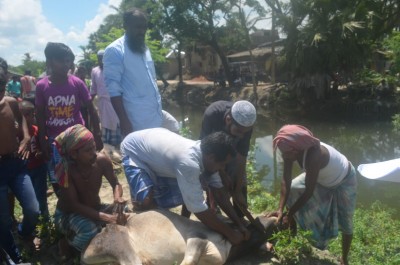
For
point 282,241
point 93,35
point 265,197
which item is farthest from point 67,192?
point 93,35

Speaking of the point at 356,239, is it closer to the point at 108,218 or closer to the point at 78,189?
the point at 108,218

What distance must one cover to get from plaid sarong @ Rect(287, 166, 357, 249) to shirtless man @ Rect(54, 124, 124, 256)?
1.90m

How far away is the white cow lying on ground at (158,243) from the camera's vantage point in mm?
3182

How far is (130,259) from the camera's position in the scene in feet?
10.3

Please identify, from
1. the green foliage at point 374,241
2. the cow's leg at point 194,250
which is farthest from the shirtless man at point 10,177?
the green foliage at point 374,241

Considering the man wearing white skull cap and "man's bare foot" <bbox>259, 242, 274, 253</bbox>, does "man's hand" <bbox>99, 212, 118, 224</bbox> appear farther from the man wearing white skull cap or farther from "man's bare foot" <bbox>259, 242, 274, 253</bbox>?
"man's bare foot" <bbox>259, 242, 274, 253</bbox>

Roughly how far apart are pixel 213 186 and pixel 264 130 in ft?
50.3

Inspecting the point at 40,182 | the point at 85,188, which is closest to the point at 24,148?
the point at 85,188

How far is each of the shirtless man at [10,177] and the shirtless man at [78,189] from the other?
0.96 ft

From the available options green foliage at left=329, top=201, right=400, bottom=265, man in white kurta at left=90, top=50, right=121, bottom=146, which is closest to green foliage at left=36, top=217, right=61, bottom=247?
man in white kurta at left=90, top=50, right=121, bottom=146

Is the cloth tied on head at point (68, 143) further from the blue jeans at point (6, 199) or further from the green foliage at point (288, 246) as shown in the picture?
the green foliage at point (288, 246)

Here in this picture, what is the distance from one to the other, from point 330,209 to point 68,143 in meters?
2.57

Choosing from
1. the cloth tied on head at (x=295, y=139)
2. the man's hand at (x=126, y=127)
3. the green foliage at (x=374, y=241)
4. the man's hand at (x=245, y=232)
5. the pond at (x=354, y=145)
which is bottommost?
the pond at (x=354, y=145)

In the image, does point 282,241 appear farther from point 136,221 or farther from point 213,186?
point 136,221
